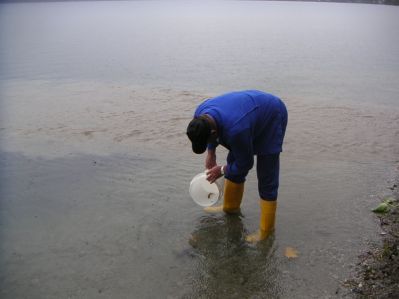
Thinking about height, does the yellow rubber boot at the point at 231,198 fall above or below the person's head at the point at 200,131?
below

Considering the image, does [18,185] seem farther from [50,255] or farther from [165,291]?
[165,291]

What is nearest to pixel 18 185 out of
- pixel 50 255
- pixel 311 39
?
pixel 50 255

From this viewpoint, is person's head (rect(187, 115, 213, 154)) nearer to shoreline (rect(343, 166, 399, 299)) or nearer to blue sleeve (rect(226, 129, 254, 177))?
blue sleeve (rect(226, 129, 254, 177))

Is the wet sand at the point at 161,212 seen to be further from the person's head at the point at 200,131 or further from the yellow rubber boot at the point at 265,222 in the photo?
the person's head at the point at 200,131

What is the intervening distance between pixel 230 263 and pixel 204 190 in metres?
0.86

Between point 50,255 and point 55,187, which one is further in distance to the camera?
point 55,187

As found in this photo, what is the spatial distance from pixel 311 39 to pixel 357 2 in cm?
7521

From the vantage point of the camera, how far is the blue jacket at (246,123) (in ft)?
11.2

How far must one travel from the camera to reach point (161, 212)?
495 cm

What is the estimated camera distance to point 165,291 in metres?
3.64

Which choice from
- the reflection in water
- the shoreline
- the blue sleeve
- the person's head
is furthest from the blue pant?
the shoreline

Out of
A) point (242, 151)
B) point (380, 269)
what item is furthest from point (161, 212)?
point (380, 269)

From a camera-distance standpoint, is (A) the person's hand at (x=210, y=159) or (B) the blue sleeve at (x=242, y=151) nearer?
(B) the blue sleeve at (x=242, y=151)

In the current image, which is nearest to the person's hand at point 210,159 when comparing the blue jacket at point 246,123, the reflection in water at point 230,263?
the blue jacket at point 246,123
